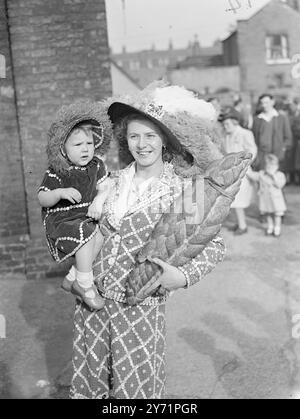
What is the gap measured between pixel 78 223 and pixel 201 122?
0.72 meters

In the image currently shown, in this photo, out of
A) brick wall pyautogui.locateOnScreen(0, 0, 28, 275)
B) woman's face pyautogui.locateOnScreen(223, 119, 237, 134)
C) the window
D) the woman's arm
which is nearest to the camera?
the woman's arm

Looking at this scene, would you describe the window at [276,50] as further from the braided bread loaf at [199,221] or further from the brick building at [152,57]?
the braided bread loaf at [199,221]

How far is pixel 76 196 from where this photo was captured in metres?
2.28

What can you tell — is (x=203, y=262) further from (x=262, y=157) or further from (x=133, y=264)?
(x=262, y=157)

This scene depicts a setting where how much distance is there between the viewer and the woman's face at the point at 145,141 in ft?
7.34

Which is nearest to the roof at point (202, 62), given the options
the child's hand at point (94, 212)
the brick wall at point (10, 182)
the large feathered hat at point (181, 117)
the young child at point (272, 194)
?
the young child at point (272, 194)

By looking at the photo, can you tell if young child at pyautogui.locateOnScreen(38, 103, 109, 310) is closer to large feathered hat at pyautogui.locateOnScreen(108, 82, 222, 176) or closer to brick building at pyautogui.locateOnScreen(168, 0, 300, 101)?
large feathered hat at pyautogui.locateOnScreen(108, 82, 222, 176)

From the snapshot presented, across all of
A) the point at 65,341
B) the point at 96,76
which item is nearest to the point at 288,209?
the point at 96,76

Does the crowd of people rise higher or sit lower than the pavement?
higher

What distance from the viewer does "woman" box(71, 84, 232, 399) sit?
7.33ft

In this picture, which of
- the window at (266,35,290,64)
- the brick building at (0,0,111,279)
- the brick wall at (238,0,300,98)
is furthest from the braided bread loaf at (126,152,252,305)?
the window at (266,35,290,64)

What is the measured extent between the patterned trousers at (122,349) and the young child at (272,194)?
16.1 feet

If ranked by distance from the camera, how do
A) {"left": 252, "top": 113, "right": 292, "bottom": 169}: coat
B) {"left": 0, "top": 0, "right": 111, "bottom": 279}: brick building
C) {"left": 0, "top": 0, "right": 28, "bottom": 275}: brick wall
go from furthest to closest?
{"left": 252, "top": 113, "right": 292, "bottom": 169}: coat, {"left": 0, "top": 0, "right": 28, "bottom": 275}: brick wall, {"left": 0, "top": 0, "right": 111, "bottom": 279}: brick building

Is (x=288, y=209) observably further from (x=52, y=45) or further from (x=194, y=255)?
(x=194, y=255)
